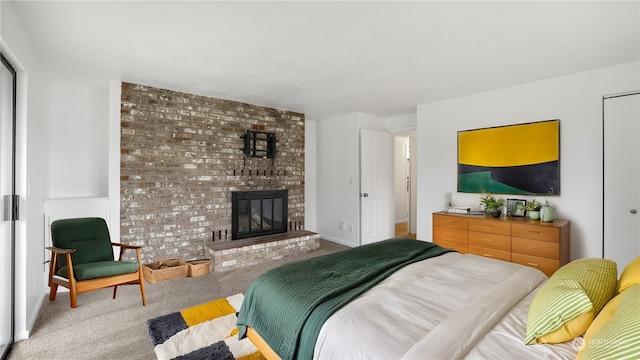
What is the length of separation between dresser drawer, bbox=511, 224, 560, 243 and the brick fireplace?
2915 millimetres

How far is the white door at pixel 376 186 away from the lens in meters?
5.23

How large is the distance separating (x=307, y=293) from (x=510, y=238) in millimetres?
2774

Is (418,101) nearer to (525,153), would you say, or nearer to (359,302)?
(525,153)

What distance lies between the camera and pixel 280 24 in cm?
224

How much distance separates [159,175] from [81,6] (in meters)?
2.24

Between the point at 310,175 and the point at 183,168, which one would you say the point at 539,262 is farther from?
the point at 183,168

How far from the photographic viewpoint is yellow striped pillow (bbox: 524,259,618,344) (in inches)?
45.5

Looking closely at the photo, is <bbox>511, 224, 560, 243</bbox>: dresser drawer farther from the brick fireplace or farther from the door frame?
the door frame

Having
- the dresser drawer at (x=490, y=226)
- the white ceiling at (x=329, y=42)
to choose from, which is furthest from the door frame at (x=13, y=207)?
the dresser drawer at (x=490, y=226)

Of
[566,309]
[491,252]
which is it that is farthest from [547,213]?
[566,309]

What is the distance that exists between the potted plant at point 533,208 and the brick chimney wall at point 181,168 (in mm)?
3615

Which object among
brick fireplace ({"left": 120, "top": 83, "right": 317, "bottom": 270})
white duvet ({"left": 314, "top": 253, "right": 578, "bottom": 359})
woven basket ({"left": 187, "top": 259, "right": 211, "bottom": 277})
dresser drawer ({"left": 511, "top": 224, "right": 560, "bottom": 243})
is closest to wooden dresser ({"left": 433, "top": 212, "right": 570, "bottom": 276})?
dresser drawer ({"left": 511, "top": 224, "right": 560, "bottom": 243})

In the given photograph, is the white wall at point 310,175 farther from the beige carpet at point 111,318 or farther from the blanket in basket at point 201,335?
the blanket in basket at point 201,335

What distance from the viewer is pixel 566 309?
3.82 feet
